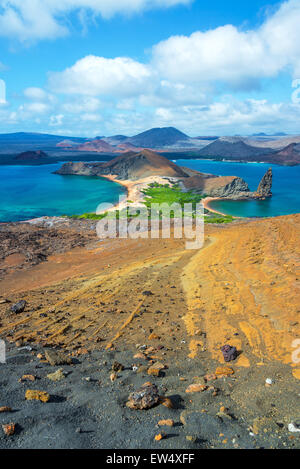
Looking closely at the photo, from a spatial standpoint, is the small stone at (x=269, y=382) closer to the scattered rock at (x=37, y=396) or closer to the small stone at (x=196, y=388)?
the small stone at (x=196, y=388)

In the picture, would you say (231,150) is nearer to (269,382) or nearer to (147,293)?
(147,293)

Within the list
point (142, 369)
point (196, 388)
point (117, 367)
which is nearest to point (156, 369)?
point (142, 369)

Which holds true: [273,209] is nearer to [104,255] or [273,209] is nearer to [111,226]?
[111,226]

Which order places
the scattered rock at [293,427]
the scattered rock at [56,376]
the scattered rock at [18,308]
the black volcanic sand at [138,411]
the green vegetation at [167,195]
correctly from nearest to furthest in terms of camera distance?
the black volcanic sand at [138,411]
the scattered rock at [293,427]
the scattered rock at [56,376]
the scattered rock at [18,308]
the green vegetation at [167,195]

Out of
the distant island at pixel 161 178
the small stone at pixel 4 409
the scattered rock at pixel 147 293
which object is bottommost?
the scattered rock at pixel 147 293

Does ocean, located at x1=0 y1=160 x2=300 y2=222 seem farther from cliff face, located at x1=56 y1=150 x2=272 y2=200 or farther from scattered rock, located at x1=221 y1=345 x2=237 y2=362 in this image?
scattered rock, located at x1=221 y1=345 x2=237 y2=362

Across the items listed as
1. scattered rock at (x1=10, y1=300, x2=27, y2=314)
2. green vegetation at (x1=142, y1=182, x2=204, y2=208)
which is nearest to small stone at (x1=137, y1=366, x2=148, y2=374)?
scattered rock at (x1=10, y1=300, x2=27, y2=314)

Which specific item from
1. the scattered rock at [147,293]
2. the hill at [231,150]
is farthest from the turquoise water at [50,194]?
the hill at [231,150]

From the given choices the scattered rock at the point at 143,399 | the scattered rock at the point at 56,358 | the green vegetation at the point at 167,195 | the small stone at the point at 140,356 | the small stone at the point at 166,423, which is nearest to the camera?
the small stone at the point at 166,423
